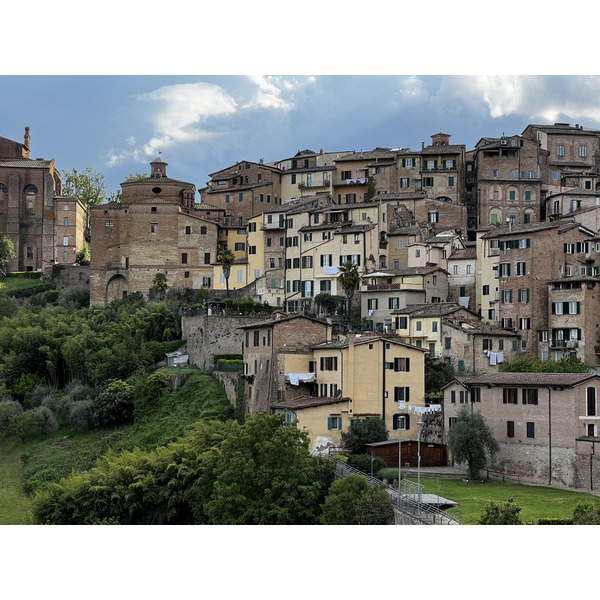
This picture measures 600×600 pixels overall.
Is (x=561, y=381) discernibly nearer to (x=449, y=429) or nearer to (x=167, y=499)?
(x=449, y=429)

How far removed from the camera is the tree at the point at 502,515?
128 feet

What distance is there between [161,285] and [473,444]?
3768cm

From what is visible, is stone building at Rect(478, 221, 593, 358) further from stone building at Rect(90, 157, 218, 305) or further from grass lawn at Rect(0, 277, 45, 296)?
grass lawn at Rect(0, 277, 45, 296)

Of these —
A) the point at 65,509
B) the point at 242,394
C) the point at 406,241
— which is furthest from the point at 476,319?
the point at 65,509

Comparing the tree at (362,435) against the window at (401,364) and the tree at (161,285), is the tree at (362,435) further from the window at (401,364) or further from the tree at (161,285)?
the tree at (161,285)

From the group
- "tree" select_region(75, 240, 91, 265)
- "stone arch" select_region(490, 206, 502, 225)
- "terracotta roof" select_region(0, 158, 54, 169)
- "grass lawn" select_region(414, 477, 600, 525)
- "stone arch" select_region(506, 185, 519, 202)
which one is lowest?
"grass lawn" select_region(414, 477, 600, 525)

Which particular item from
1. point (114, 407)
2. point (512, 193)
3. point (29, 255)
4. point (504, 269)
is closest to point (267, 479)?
point (114, 407)

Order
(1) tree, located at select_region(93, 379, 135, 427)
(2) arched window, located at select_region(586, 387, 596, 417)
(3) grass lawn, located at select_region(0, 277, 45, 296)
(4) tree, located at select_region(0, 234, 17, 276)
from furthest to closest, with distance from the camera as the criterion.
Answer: (4) tree, located at select_region(0, 234, 17, 276), (3) grass lawn, located at select_region(0, 277, 45, 296), (1) tree, located at select_region(93, 379, 135, 427), (2) arched window, located at select_region(586, 387, 596, 417)

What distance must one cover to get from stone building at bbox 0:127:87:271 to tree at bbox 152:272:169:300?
53.4 feet

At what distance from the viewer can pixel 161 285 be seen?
82625 mm

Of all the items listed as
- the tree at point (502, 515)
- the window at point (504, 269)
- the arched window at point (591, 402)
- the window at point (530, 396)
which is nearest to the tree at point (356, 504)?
the tree at point (502, 515)

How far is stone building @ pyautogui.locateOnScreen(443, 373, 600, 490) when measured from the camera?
1907 inches

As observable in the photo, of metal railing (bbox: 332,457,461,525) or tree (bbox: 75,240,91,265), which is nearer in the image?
metal railing (bbox: 332,457,461,525)

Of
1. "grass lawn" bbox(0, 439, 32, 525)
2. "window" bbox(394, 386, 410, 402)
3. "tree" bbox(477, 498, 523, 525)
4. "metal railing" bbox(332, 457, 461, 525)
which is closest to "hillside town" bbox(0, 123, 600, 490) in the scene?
"window" bbox(394, 386, 410, 402)
